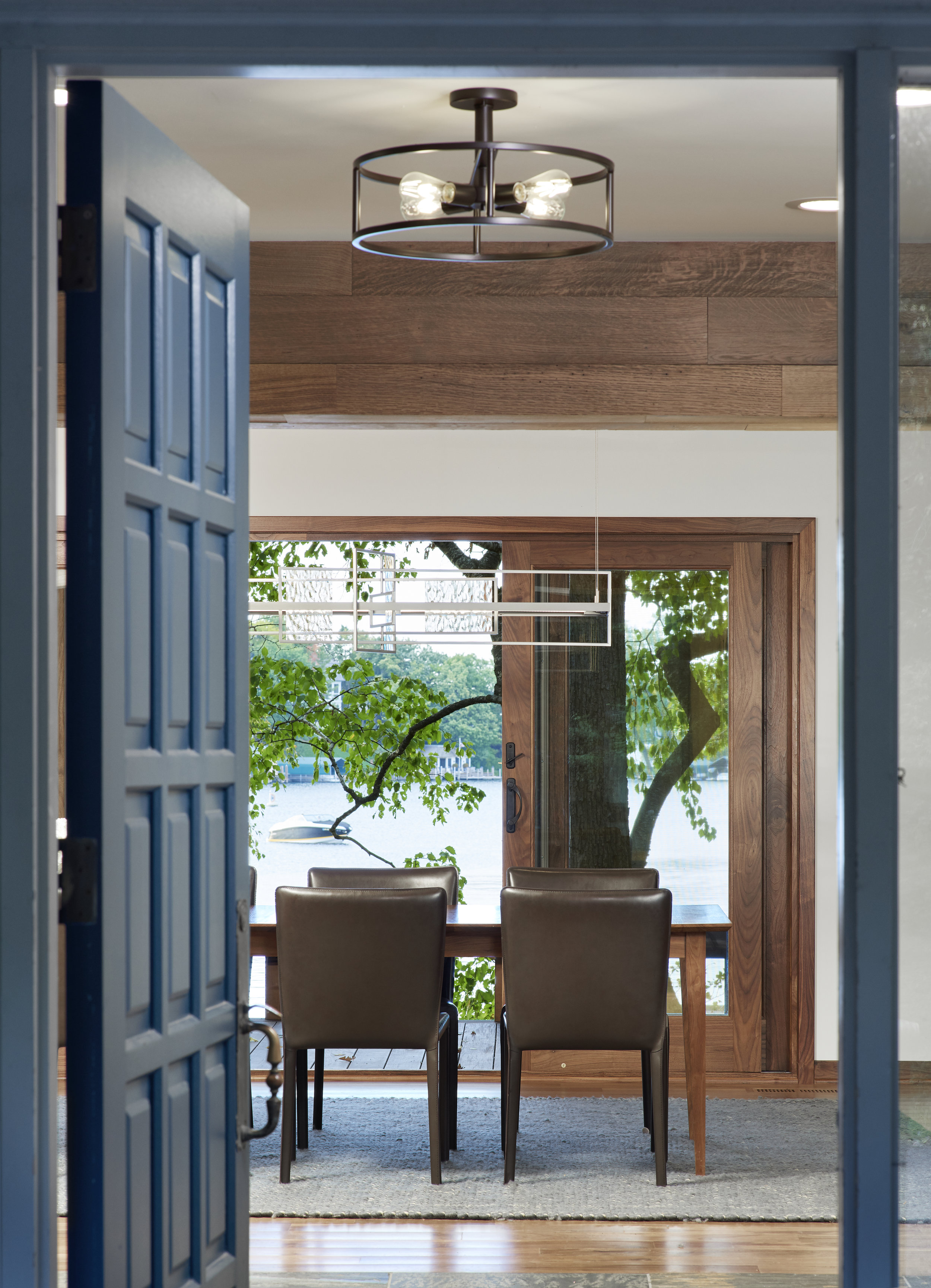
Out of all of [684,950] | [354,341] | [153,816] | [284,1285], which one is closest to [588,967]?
[684,950]

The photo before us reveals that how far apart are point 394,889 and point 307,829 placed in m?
2.34

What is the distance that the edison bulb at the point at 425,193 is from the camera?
3.28 meters

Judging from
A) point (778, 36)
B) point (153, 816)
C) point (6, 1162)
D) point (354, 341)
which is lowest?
point (6, 1162)

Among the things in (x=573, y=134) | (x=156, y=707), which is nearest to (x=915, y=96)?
(x=156, y=707)

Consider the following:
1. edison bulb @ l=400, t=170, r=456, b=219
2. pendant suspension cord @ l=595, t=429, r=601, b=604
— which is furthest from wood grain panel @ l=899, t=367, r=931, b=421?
pendant suspension cord @ l=595, t=429, r=601, b=604

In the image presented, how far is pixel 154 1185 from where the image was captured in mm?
1768

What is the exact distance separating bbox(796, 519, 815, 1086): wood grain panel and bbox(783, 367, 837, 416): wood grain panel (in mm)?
701

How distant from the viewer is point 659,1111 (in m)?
4.02

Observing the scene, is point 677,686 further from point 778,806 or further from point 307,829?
point 307,829

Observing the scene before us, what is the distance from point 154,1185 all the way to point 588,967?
2453 millimetres

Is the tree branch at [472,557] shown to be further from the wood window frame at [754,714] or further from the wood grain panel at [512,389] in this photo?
the wood grain panel at [512,389]

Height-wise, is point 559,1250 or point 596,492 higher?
point 596,492

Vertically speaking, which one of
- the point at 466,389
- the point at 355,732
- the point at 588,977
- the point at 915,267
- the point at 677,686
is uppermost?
the point at 466,389

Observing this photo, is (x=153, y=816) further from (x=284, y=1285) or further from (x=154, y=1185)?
(x=284, y=1285)
